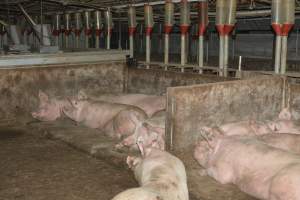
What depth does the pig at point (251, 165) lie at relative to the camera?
3.79 metres

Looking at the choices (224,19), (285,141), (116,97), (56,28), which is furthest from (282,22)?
(56,28)

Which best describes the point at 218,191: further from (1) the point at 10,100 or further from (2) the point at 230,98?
(1) the point at 10,100

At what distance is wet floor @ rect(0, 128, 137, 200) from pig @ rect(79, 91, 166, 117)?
158 centimetres

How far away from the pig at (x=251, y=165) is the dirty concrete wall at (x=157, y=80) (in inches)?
75.0

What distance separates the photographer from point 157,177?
3797 mm

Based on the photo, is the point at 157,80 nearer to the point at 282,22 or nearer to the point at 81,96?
the point at 81,96

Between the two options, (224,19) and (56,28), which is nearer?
(224,19)

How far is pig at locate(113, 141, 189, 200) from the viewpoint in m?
3.20

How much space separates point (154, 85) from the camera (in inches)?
315

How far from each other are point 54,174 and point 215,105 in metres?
2.19

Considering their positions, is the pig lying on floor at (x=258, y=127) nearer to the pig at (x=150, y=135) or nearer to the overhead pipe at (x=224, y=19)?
the pig at (x=150, y=135)

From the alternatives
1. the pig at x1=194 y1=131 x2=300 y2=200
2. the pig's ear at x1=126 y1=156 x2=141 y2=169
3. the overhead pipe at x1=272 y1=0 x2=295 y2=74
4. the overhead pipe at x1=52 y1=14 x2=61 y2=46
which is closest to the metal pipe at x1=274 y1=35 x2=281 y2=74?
the overhead pipe at x1=272 y1=0 x2=295 y2=74

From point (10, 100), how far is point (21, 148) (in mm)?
1689

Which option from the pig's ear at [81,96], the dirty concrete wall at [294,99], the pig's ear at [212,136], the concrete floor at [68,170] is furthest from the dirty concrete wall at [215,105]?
the pig's ear at [81,96]
